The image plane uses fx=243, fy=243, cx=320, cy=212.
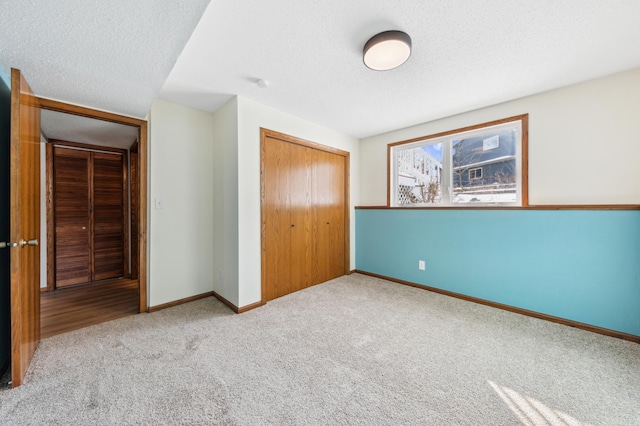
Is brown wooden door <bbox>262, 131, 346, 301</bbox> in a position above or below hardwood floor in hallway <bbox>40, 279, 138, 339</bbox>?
above

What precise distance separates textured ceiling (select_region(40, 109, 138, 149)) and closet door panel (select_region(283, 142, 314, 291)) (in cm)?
197

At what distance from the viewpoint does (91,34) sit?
135cm

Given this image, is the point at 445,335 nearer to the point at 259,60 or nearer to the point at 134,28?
the point at 259,60

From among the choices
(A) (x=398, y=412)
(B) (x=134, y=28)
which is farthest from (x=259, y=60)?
(A) (x=398, y=412)

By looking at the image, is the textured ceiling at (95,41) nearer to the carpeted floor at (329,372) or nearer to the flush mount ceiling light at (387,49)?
the flush mount ceiling light at (387,49)

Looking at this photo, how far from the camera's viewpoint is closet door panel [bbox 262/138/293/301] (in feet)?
9.32

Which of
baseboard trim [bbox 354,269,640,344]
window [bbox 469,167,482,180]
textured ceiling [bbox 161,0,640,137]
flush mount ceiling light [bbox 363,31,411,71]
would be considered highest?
textured ceiling [bbox 161,0,640,137]

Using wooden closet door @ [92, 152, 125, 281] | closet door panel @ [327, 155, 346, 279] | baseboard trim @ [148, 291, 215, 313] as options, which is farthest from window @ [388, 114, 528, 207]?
wooden closet door @ [92, 152, 125, 281]

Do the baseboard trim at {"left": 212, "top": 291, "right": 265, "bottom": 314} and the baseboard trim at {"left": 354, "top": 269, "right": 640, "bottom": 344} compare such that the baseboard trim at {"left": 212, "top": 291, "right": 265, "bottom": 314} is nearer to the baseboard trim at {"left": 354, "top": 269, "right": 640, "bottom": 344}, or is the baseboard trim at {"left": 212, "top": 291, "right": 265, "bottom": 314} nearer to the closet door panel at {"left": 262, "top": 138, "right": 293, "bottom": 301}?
the closet door panel at {"left": 262, "top": 138, "right": 293, "bottom": 301}

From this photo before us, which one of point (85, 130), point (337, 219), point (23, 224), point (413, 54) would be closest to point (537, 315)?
point (337, 219)

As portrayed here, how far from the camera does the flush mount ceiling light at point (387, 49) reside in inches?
63.0

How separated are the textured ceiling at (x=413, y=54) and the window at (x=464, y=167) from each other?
0.39 meters

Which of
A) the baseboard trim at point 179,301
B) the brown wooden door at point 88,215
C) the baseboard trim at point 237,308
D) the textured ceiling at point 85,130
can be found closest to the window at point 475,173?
the baseboard trim at point 237,308

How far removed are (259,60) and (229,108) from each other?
3.01 ft
